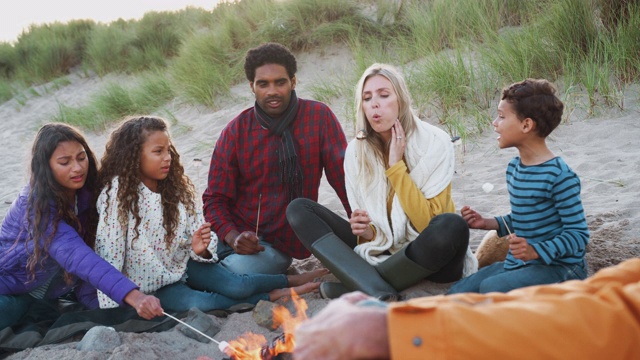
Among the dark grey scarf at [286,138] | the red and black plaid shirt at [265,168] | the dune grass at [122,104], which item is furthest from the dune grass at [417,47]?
the dark grey scarf at [286,138]

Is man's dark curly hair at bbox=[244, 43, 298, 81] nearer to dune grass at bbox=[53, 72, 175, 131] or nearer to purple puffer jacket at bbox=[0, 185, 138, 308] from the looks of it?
purple puffer jacket at bbox=[0, 185, 138, 308]

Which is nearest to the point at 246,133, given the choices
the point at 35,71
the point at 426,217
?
the point at 426,217

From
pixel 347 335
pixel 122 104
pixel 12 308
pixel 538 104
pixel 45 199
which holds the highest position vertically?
pixel 122 104

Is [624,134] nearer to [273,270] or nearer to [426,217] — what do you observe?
[426,217]

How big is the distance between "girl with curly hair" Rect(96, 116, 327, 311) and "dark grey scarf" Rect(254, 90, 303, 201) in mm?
613

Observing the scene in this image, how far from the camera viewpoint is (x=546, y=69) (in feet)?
21.1

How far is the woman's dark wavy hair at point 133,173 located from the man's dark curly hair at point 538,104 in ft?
6.27

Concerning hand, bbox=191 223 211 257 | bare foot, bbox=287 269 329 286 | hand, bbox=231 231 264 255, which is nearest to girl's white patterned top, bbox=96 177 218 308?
hand, bbox=191 223 211 257

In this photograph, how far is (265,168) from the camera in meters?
3.99

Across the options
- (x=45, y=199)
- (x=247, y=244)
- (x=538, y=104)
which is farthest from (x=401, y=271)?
(x=45, y=199)

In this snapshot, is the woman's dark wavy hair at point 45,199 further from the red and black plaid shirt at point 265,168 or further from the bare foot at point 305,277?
the bare foot at point 305,277

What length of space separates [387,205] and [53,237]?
178cm

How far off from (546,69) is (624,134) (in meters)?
1.39

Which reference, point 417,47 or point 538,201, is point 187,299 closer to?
point 538,201
